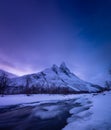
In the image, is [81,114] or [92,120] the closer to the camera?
[92,120]

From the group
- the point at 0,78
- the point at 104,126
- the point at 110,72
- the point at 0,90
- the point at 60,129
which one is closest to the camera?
the point at 104,126

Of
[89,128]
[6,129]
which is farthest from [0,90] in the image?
[89,128]

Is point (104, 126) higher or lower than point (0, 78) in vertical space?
lower

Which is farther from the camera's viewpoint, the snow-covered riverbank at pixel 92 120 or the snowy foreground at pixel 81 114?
the snowy foreground at pixel 81 114

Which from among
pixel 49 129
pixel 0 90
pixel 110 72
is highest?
pixel 110 72

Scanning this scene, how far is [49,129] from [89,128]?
9.57 feet

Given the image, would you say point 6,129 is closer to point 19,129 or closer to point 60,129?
point 19,129

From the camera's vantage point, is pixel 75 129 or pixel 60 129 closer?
pixel 75 129

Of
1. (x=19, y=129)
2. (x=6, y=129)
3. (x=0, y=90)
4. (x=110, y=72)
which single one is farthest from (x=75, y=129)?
(x=0, y=90)

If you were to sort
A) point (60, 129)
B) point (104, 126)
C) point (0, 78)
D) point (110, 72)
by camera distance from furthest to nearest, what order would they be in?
1. point (0, 78)
2. point (110, 72)
3. point (60, 129)
4. point (104, 126)

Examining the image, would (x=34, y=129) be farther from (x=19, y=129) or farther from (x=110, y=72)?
(x=110, y=72)

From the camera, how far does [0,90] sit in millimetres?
58688

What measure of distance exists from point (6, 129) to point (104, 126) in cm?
680

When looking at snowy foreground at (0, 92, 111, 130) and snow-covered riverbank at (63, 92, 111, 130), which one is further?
snowy foreground at (0, 92, 111, 130)
